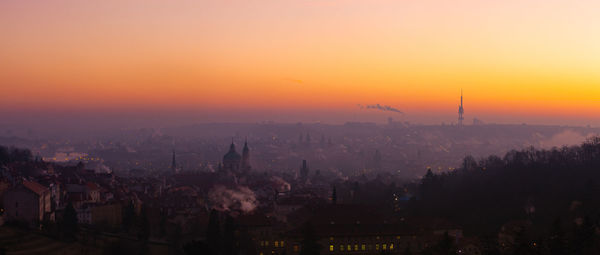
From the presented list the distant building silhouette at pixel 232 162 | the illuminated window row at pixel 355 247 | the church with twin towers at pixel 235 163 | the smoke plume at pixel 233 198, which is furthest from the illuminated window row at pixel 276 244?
the distant building silhouette at pixel 232 162

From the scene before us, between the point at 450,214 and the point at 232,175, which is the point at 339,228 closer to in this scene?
the point at 450,214

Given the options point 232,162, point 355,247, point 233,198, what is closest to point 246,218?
point 355,247

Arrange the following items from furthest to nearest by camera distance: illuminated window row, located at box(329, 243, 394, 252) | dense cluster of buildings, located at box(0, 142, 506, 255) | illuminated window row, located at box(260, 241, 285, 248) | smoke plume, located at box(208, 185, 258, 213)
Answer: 1. smoke plume, located at box(208, 185, 258, 213)
2. illuminated window row, located at box(260, 241, 285, 248)
3. dense cluster of buildings, located at box(0, 142, 506, 255)
4. illuminated window row, located at box(329, 243, 394, 252)

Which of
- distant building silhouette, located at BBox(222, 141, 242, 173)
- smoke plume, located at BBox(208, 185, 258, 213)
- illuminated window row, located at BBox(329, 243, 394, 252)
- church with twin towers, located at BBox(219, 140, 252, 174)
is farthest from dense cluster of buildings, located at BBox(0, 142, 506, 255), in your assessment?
church with twin towers, located at BBox(219, 140, 252, 174)

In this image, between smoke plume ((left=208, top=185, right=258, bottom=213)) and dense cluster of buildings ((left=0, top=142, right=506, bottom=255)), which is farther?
smoke plume ((left=208, top=185, right=258, bottom=213))

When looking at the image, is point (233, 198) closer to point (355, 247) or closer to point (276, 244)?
point (276, 244)

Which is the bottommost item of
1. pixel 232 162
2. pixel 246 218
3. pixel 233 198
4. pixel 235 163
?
pixel 233 198

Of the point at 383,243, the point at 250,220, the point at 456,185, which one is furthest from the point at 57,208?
the point at 456,185

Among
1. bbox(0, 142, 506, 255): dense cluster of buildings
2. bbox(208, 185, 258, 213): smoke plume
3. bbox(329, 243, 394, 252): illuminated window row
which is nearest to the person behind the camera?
bbox(329, 243, 394, 252): illuminated window row

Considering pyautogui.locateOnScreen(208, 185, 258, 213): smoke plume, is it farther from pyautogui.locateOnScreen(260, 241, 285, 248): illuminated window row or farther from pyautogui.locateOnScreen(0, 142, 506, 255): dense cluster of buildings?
pyautogui.locateOnScreen(260, 241, 285, 248): illuminated window row

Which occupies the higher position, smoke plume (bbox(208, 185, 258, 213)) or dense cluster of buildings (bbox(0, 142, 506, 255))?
dense cluster of buildings (bbox(0, 142, 506, 255))

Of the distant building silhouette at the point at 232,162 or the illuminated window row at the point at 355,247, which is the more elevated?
the illuminated window row at the point at 355,247

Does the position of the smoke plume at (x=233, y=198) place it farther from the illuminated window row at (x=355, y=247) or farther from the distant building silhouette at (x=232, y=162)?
the distant building silhouette at (x=232, y=162)
